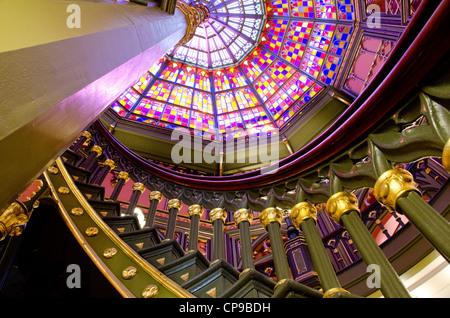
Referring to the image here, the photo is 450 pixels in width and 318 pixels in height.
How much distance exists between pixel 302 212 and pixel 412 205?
0.62 m

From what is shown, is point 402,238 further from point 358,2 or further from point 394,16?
point 358,2

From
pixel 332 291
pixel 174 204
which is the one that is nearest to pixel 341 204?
pixel 332 291

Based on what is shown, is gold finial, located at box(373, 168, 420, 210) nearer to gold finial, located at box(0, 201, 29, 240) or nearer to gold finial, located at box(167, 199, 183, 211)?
gold finial, located at box(167, 199, 183, 211)

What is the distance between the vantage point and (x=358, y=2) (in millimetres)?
7895

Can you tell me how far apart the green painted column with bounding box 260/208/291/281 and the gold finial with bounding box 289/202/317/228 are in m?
0.13

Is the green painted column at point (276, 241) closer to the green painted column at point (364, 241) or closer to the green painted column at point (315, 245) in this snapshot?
the green painted column at point (315, 245)

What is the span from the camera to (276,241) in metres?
1.73

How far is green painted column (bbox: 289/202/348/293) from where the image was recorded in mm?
1375

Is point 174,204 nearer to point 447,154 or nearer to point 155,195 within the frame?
point 155,195

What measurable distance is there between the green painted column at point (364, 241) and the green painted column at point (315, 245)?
5.6 inches

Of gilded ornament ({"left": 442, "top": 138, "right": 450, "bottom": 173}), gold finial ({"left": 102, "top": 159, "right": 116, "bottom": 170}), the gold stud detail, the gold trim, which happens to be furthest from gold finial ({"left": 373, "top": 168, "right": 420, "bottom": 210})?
gold finial ({"left": 102, "top": 159, "right": 116, "bottom": 170})

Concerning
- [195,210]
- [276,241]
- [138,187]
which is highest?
[138,187]
